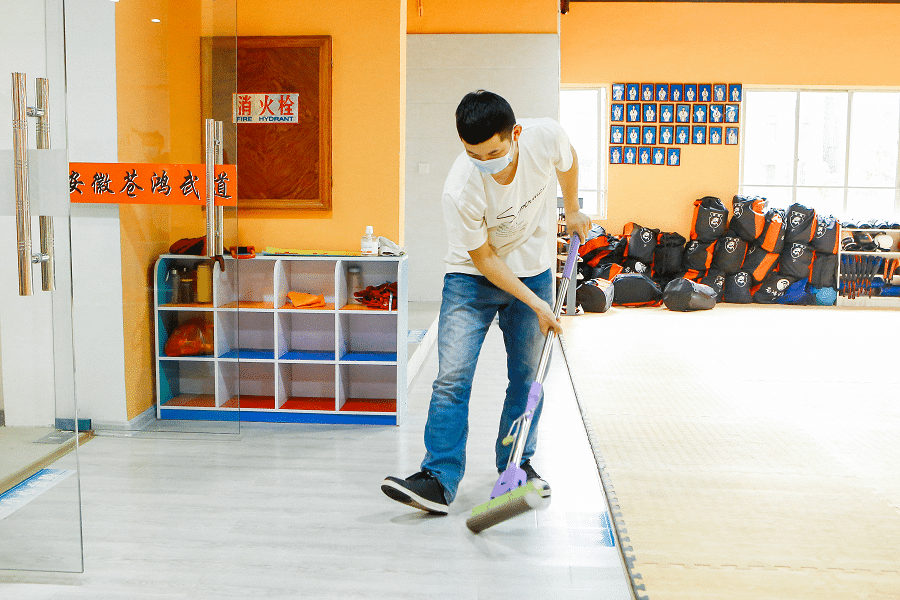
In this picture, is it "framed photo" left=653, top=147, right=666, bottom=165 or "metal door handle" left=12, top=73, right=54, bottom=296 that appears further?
"framed photo" left=653, top=147, right=666, bottom=165

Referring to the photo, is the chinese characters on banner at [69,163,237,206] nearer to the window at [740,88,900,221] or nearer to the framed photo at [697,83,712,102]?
the framed photo at [697,83,712,102]

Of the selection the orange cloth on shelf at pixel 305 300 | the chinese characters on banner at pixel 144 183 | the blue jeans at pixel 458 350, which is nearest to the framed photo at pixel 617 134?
the orange cloth on shelf at pixel 305 300

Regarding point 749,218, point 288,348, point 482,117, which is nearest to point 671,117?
point 749,218

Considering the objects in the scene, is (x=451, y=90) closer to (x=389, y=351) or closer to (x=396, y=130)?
(x=396, y=130)

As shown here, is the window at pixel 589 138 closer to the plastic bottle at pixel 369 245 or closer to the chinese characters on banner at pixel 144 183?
the plastic bottle at pixel 369 245

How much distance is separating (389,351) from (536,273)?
4.82 feet

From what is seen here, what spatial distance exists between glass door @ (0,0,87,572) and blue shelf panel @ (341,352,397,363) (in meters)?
1.57

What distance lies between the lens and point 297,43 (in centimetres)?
369

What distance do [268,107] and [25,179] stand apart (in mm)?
1925

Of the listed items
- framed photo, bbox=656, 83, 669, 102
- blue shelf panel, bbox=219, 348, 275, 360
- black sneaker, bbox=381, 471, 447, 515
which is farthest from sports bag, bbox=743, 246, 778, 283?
black sneaker, bbox=381, 471, 447, 515

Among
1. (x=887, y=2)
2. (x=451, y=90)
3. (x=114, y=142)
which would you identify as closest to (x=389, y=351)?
(x=114, y=142)

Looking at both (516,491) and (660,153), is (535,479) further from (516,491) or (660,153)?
(660,153)

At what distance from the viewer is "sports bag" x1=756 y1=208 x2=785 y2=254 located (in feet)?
27.2

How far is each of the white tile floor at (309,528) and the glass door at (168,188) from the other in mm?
301
